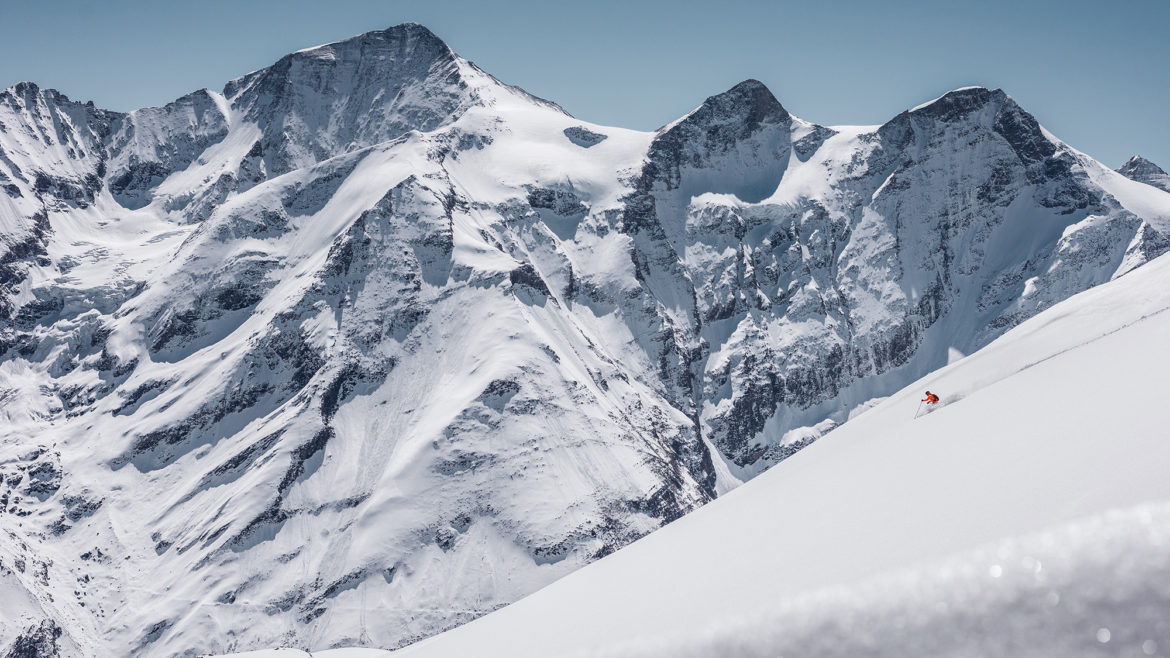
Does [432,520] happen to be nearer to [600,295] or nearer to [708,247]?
[600,295]

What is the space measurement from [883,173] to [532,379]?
108 meters

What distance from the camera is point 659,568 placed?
3885mm

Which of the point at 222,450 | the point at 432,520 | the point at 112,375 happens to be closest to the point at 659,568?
the point at 432,520

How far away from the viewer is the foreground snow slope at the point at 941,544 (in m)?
1.89

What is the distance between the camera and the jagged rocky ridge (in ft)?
333

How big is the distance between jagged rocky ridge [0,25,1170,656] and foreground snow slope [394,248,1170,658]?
95.7 metres

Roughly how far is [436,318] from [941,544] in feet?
420

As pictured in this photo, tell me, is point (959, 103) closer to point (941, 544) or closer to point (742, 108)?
point (742, 108)

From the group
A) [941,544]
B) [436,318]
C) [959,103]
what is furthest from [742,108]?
[941,544]

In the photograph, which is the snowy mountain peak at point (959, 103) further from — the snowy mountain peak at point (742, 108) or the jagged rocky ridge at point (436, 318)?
the snowy mountain peak at point (742, 108)

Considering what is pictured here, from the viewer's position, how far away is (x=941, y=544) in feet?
7.77

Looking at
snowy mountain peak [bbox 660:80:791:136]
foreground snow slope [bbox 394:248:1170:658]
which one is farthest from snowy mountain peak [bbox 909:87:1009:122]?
foreground snow slope [bbox 394:248:1170:658]

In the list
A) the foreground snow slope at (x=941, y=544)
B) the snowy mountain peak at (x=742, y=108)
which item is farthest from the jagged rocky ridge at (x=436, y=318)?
the foreground snow slope at (x=941, y=544)

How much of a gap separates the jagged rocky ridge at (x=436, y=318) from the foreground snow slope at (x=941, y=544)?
314 feet
